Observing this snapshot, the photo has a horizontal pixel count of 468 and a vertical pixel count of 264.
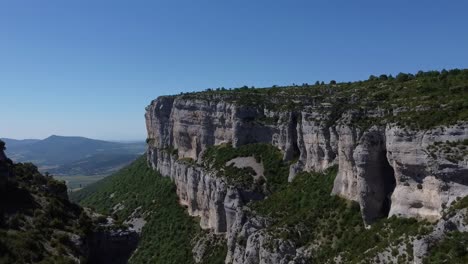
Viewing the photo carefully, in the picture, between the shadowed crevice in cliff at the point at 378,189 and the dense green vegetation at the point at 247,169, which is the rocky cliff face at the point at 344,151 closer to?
the shadowed crevice in cliff at the point at 378,189

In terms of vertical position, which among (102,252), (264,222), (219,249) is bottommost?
(219,249)

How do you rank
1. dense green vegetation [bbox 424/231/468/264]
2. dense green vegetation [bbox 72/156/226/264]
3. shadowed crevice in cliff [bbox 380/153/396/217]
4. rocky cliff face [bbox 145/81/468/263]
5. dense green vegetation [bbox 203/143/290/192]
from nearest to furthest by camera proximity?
dense green vegetation [bbox 424/231/468/264] → rocky cliff face [bbox 145/81/468/263] → shadowed crevice in cliff [bbox 380/153/396/217] → dense green vegetation [bbox 203/143/290/192] → dense green vegetation [bbox 72/156/226/264]

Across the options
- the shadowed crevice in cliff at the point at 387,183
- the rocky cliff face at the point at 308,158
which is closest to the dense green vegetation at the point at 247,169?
the rocky cliff face at the point at 308,158

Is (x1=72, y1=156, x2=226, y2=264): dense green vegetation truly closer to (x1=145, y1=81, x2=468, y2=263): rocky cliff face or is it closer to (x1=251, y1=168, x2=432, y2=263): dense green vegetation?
(x1=145, y1=81, x2=468, y2=263): rocky cliff face

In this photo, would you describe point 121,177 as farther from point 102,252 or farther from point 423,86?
point 102,252

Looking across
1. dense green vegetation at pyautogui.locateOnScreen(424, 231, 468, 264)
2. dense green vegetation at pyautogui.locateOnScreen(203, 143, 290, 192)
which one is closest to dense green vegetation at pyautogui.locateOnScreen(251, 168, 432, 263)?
dense green vegetation at pyautogui.locateOnScreen(424, 231, 468, 264)

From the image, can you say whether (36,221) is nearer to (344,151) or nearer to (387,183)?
(387,183)

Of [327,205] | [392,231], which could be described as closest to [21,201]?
[392,231]
